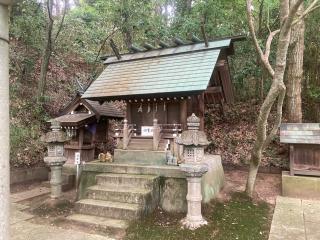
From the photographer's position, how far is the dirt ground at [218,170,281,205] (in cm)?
793

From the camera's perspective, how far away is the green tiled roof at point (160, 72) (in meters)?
7.39

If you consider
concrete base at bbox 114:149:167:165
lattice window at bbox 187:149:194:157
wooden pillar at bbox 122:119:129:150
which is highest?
wooden pillar at bbox 122:119:129:150

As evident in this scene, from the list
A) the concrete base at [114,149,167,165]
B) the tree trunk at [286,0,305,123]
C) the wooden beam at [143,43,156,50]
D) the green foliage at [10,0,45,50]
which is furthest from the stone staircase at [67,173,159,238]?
the green foliage at [10,0,45,50]

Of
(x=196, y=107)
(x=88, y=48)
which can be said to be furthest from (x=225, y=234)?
(x=88, y=48)

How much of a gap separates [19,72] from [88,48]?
16.6 feet

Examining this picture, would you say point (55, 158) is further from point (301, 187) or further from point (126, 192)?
point (301, 187)

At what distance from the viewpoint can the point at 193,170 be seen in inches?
230

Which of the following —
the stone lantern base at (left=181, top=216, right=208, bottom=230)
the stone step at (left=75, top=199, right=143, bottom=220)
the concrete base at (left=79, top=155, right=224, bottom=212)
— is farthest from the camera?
the concrete base at (left=79, top=155, right=224, bottom=212)

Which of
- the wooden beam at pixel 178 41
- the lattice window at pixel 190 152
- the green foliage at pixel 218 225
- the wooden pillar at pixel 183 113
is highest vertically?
the wooden beam at pixel 178 41

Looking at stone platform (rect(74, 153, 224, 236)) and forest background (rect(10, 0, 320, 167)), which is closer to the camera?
stone platform (rect(74, 153, 224, 236))

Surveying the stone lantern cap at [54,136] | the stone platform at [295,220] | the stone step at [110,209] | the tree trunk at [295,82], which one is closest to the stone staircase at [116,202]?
the stone step at [110,209]

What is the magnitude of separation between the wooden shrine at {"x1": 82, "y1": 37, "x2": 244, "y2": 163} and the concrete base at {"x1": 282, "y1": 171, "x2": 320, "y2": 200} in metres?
3.40

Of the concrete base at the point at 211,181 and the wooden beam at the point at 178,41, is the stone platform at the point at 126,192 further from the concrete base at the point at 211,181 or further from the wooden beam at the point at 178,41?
the wooden beam at the point at 178,41

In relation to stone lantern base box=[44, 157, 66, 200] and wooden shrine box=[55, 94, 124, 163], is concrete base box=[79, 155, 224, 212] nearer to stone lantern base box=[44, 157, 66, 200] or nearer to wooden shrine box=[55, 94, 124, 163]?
stone lantern base box=[44, 157, 66, 200]
